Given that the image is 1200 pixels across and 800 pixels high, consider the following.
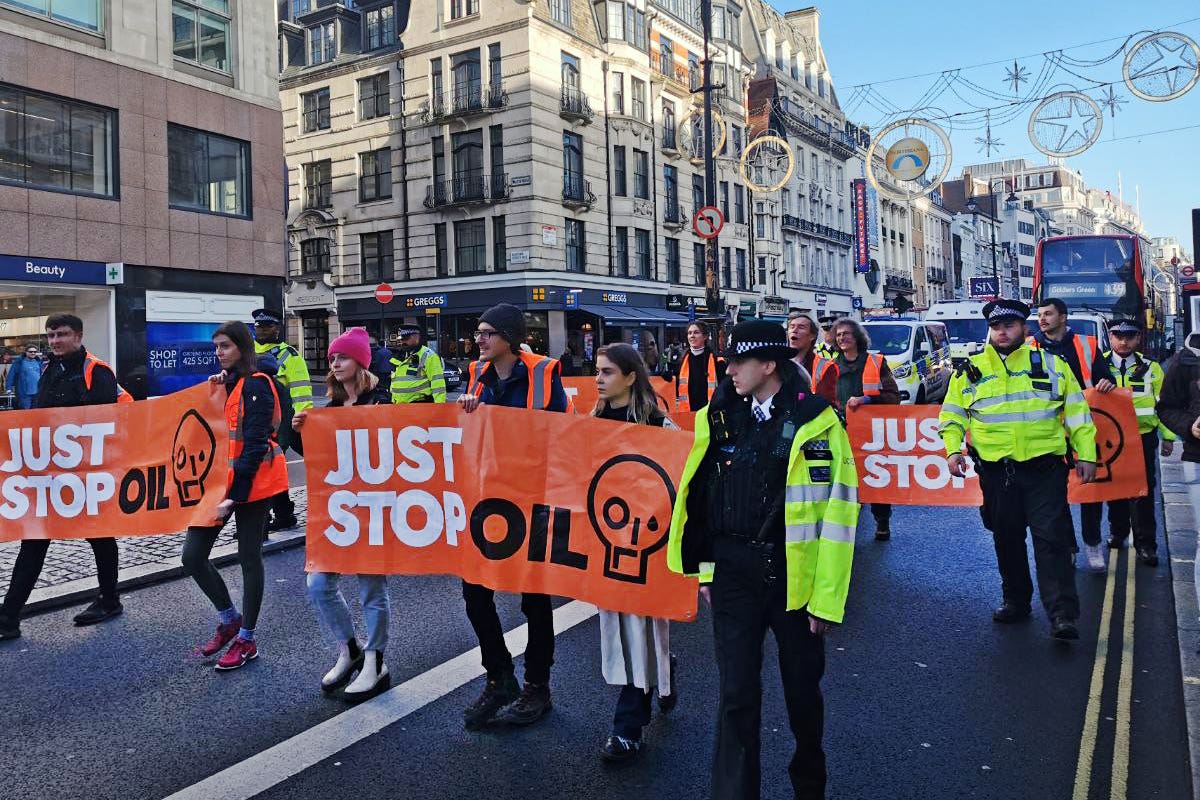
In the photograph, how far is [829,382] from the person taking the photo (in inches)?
308

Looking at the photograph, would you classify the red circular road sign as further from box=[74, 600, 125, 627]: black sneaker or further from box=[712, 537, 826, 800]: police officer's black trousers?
box=[712, 537, 826, 800]: police officer's black trousers

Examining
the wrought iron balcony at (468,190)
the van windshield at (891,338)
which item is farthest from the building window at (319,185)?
the van windshield at (891,338)

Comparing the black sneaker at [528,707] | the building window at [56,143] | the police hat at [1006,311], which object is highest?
the building window at [56,143]

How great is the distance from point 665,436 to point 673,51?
42781 millimetres

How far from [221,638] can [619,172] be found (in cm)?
3668

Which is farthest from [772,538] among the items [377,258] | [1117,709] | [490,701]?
[377,258]

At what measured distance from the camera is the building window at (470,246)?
122 ft

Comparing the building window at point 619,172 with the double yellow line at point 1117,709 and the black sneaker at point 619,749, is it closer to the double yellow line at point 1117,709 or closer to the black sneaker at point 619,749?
the double yellow line at point 1117,709

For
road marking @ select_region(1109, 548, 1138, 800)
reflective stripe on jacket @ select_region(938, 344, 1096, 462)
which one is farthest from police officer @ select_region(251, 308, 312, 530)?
road marking @ select_region(1109, 548, 1138, 800)

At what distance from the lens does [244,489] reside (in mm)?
5156

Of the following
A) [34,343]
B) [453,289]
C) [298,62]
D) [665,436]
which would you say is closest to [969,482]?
[665,436]

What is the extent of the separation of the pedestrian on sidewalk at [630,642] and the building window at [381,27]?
38.9 m

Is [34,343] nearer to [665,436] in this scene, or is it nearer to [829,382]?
[829,382]

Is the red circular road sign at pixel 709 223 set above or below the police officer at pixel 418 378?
above
